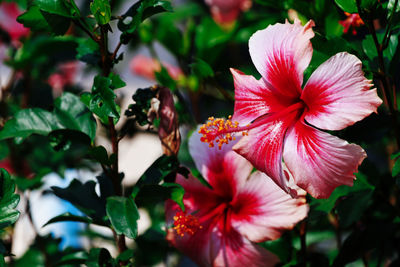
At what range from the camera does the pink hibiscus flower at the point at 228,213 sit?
812 mm

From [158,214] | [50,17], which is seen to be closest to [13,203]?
[50,17]

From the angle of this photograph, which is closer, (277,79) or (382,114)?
(277,79)

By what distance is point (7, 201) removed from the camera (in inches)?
29.5

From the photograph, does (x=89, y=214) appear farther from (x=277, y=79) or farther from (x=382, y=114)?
(x=382, y=114)

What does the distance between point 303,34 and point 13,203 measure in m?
0.47

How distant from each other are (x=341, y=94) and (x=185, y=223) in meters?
0.33

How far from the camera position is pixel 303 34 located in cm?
69

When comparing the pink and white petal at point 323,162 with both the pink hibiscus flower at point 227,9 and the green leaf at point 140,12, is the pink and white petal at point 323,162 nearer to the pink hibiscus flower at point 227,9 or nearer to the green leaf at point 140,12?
the green leaf at point 140,12

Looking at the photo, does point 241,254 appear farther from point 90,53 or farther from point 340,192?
point 90,53

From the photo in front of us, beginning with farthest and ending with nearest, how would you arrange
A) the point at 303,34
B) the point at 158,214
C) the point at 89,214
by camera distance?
the point at 158,214
the point at 89,214
the point at 303,34

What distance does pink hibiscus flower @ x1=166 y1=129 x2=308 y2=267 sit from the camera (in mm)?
812

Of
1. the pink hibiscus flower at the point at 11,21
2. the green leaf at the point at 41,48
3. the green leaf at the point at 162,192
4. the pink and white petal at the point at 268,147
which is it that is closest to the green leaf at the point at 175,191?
the green leaf at the point at 162,192

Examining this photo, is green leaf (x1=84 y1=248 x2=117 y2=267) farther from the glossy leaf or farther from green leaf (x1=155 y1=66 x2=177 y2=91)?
green leaf (x1=155 y1=66 x2=177 y2=91)

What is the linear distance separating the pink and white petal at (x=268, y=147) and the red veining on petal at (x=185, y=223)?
0.16 m
